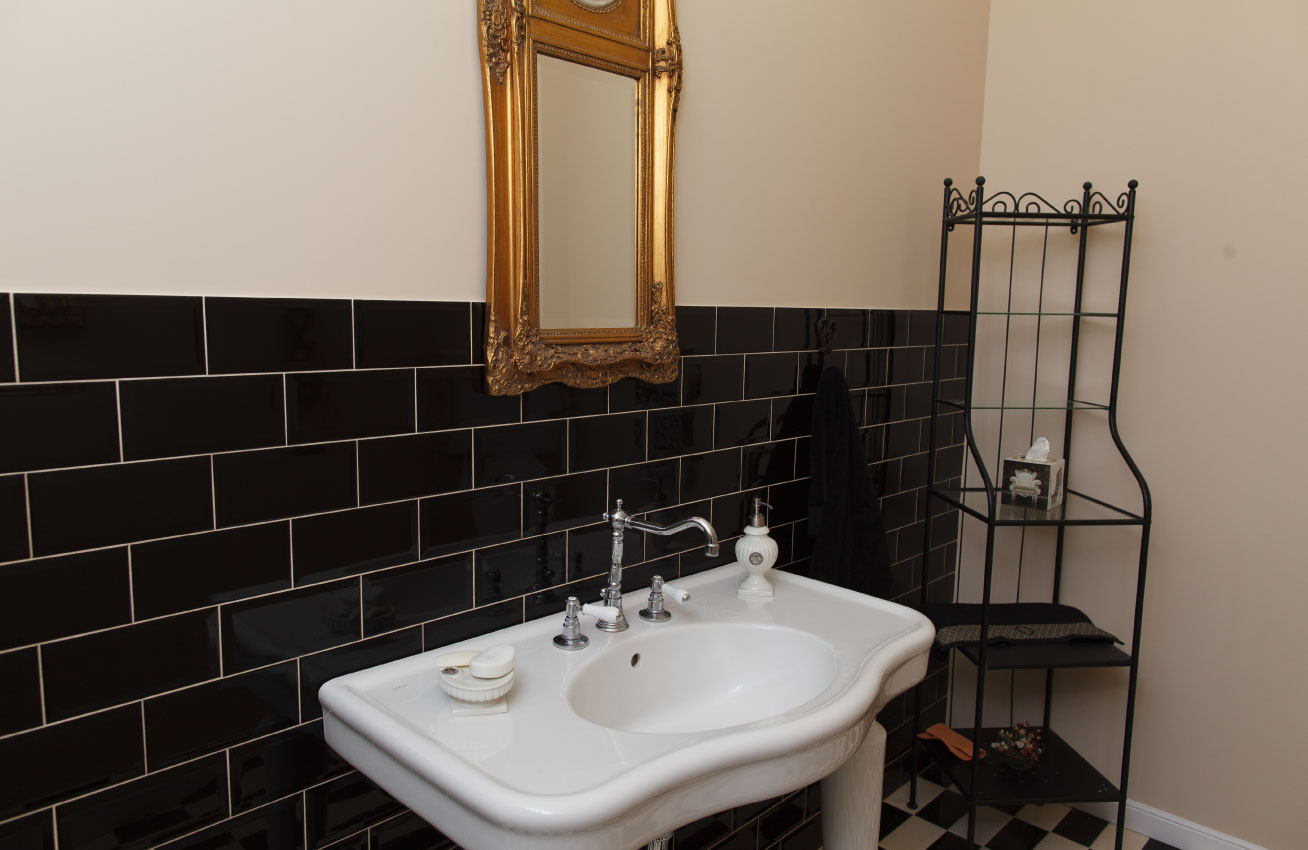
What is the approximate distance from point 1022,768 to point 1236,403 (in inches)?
44.8

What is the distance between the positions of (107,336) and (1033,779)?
2.42 m

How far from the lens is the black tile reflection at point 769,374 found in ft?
6.60

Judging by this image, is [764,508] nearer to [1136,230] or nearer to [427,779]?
[427,779]

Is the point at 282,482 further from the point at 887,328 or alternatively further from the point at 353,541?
the point at 887,328

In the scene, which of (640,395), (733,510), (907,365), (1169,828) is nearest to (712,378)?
(640,395)

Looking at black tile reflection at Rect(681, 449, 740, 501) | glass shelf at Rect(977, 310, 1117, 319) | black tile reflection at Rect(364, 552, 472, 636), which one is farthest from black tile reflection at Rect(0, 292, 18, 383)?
glass shelf at Rect(977, 310, 1117, 319)

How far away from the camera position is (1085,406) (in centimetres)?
249

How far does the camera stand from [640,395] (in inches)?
69.2

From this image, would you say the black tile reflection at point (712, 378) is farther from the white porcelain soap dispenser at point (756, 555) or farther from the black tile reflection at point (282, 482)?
the black tile reflection at point (282, 482)

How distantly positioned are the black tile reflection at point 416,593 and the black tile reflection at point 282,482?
0.15m

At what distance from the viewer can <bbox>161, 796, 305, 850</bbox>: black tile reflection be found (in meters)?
1.20

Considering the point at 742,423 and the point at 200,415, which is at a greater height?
the point at 200,415

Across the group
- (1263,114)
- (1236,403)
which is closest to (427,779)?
(1236,403)

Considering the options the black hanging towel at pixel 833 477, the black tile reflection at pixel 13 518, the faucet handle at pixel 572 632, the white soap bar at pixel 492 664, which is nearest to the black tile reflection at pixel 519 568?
the faucet handle at pixel 572 632
